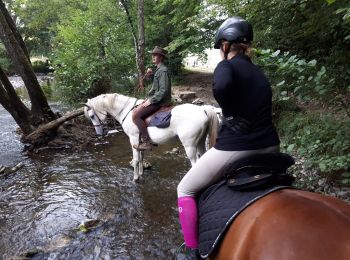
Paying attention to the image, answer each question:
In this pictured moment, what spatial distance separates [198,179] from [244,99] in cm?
77

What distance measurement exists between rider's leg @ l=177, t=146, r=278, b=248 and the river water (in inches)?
56.4

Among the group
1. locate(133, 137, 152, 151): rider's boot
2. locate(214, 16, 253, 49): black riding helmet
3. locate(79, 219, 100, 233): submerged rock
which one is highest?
locate(214, 16, 253, 49): black riding helmet

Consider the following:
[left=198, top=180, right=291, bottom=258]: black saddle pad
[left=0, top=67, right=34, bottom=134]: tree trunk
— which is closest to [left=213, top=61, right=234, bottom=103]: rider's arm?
[left=198, top=180, right=291, bottom=258]: black saddle pad

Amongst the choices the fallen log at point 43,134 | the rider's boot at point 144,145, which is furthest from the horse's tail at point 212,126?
the fallen log at point 43,134

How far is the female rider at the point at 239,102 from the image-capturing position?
2.39 m

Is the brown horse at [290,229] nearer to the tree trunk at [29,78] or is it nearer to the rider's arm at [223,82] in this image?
the rider's arm at [223,82]

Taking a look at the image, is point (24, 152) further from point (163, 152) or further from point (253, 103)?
point (253, 103)

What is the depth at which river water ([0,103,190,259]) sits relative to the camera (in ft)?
14.2

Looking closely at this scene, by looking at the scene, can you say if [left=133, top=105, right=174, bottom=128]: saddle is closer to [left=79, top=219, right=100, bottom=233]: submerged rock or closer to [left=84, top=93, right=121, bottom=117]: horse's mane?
[left=84, top=93, right=121, bottom=117]: horse's mane

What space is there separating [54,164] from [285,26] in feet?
21.5

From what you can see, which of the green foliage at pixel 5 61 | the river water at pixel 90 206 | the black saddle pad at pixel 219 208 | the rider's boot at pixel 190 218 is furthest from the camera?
the green foliage at pixel 5 61

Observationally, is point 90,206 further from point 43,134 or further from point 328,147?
point 43,134

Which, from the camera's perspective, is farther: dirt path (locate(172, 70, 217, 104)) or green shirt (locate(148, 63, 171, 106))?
dirt path (locate(172, 70, 217, 104))

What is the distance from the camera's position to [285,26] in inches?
320
